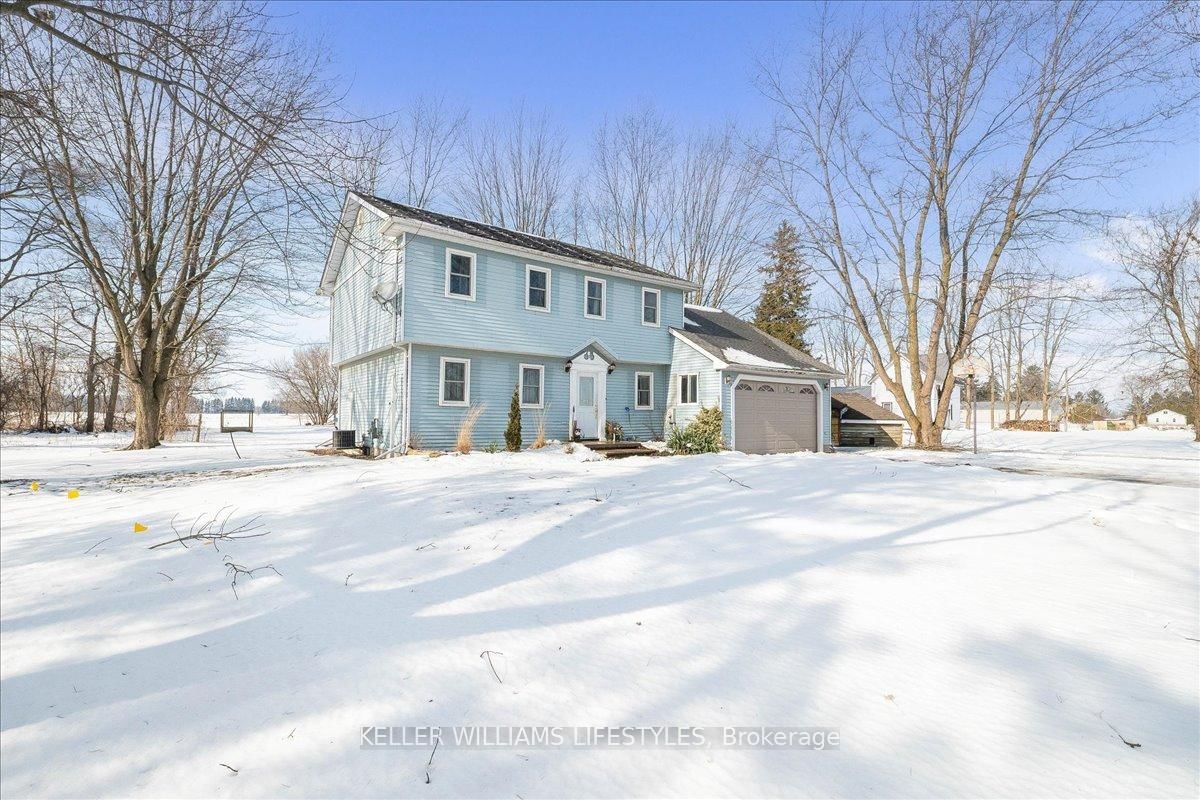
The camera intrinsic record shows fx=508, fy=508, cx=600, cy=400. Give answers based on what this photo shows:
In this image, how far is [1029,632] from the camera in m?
2.89

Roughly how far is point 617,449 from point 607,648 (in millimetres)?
10661

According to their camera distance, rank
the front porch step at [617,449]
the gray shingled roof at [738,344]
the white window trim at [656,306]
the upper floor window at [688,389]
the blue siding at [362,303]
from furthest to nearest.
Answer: the white window trim at [656,306] < the upper floor window at [688,389] < the gray shingled roof at [738,344] < the front porch step at [617,449] < the blue siding at [362,303]

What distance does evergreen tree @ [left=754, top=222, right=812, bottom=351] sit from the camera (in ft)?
85.3

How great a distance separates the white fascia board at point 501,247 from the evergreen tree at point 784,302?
1103 cm

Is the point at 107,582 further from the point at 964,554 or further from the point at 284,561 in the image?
the point at 964,554

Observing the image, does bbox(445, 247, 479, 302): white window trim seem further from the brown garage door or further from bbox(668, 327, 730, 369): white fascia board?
the brown garage door

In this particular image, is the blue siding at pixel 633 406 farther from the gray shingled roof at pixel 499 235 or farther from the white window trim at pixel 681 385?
the gray shingled roof at pixel 499 235

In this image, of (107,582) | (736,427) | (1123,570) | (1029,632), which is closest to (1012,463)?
(736,427)

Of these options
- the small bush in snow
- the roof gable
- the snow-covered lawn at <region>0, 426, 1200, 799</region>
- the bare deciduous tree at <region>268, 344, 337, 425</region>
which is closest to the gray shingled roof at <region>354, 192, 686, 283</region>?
the roof gable

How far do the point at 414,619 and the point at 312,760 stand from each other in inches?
41.4

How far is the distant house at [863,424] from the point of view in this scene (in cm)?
2148

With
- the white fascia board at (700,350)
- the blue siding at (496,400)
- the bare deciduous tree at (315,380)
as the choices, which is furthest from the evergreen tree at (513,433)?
the bare deciduous tree at (315,380)

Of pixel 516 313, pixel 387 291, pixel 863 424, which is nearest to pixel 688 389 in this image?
pixel 516 313

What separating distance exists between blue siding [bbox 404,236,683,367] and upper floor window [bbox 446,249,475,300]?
127mm
